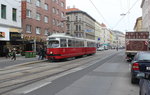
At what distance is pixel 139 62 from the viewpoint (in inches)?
307

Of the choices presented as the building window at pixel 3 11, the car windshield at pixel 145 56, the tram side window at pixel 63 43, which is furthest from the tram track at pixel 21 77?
the building window at pixel 3 11

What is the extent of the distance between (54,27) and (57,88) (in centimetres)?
3806

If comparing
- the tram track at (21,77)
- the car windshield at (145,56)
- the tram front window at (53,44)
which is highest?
the tram front window at (53,44)

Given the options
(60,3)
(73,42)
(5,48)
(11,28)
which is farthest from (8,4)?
(60,3)

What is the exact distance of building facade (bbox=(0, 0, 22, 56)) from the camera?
2606 centimetres

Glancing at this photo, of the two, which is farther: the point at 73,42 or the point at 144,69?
the point at 73,42

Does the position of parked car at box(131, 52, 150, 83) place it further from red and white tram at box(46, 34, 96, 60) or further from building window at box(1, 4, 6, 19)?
building window at box(1, 4, 6, 19)

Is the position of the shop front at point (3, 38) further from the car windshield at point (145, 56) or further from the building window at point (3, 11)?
the car windshield at point (145, 56)

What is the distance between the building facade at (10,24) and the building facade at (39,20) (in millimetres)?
1172

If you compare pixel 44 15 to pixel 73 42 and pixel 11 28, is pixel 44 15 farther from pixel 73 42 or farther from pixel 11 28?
pixel 73 42

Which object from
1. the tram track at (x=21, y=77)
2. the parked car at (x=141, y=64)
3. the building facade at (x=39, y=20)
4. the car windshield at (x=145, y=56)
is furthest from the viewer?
the building facade at (x=39, y=20)

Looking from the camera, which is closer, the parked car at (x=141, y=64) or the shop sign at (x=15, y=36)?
the parked car at (x=141, y=64)

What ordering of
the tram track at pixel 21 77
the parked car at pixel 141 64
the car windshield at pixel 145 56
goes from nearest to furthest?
the parked car at pixel 141 64 → the car windshield at pixel 145 56 → the tram track at pixel 21 77

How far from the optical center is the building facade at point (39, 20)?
33.0 meters
